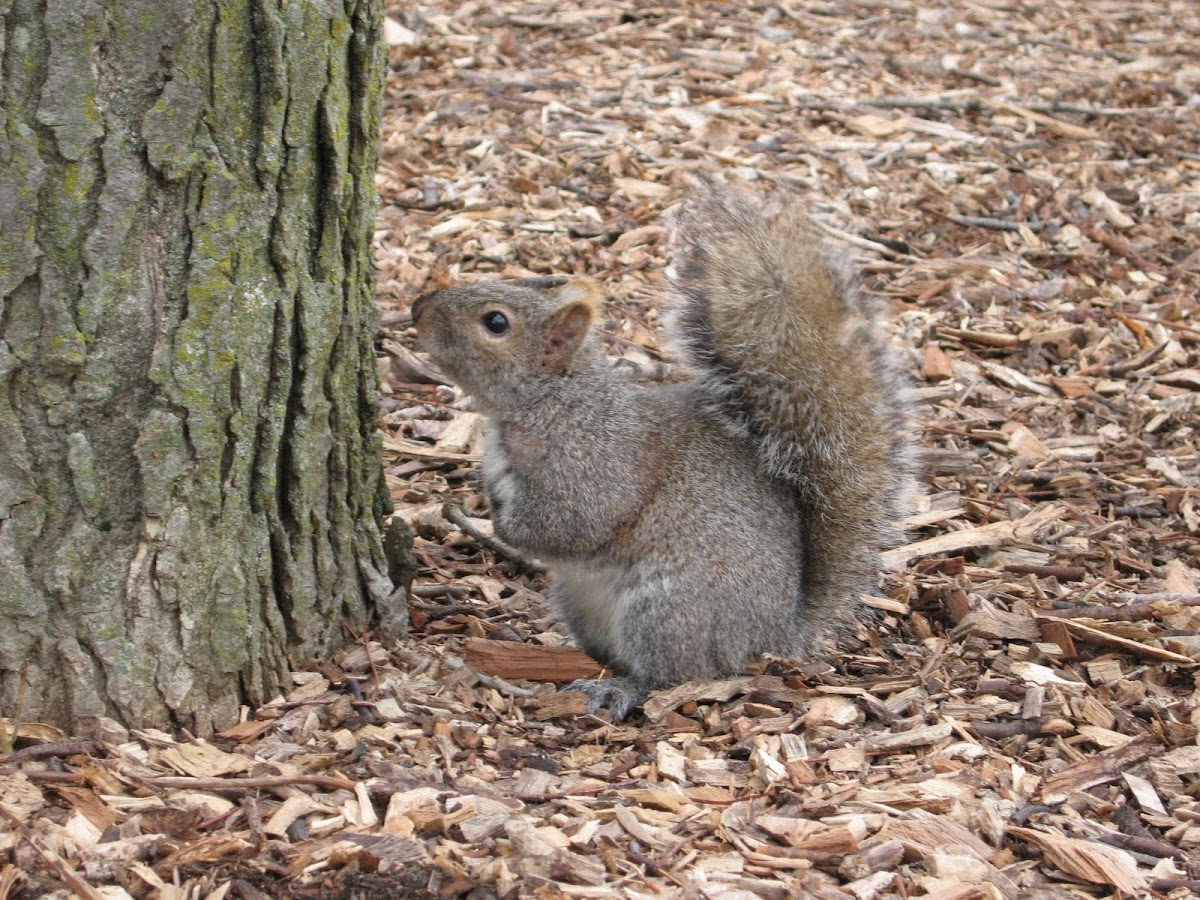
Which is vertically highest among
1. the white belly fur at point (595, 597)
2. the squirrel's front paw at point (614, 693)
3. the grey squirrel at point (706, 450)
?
the grey squirrel at point (706, 450)

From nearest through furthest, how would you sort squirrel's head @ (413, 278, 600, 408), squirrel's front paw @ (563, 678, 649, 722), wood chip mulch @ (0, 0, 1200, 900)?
wood chip mulch @ (0, 0, 1200, 900) → squirrel's front paw @ (563, 678, 649, 722) → squirrel's head @ (413, 278, 600, 408)

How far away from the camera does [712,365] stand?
3713 millimetres

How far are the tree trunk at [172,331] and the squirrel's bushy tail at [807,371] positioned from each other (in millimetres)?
1028

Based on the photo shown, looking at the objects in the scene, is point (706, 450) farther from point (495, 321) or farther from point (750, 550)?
point (495, 321)

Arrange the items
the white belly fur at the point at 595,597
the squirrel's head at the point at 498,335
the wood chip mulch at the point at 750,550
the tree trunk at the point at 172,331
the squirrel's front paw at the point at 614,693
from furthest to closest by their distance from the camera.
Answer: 1. the squirrel's head at the point at 498,335
2. the white belly fur at the point at 595,597
3. the squirrel's front paw at the point at 614,693
4. the wood chip mulch at the point at 750,550
5. the tree trunk at the point at 172,331

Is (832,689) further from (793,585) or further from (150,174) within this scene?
(150,174)

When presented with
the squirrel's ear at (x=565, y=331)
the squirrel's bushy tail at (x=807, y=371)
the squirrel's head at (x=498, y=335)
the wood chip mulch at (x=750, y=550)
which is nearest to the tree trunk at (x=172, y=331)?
the wood chip mulch at (x=750, y=550)

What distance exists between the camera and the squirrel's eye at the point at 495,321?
148 inches

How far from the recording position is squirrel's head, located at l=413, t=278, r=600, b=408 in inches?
148

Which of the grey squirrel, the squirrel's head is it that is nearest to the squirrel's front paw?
the grey squirrel

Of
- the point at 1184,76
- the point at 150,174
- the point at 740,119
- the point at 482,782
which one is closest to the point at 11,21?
the point at 150,174

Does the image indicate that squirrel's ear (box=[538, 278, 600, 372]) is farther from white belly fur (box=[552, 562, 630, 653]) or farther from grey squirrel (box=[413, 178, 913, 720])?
white belly fur (box=[552, 562, 630, 653])

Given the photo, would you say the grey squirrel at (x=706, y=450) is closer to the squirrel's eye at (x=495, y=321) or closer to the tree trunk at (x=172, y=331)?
the squirrel's eye at (x=495, y=321)

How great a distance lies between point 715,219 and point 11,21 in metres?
1.90
